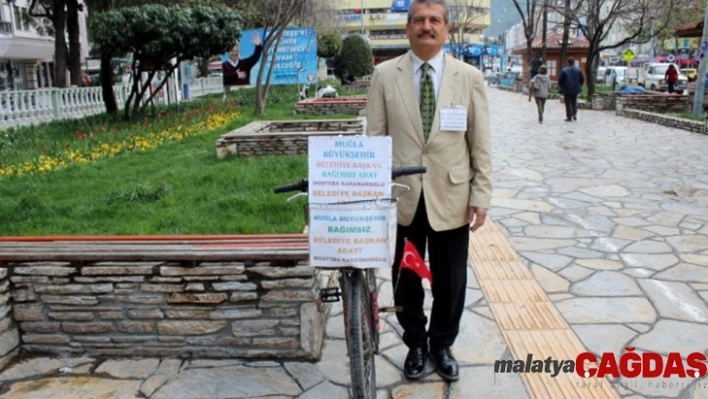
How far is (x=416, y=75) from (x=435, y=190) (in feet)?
1.85

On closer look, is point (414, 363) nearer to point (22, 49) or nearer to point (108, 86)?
point (108, 86)

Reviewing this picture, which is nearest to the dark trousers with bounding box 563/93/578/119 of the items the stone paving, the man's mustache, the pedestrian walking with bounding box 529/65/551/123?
the pedestrian walking with bounding box 529/65/551/123

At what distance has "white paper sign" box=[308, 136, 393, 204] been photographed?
8.25 ft

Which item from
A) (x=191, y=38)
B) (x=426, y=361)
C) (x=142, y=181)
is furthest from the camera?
(x=191, y=38)

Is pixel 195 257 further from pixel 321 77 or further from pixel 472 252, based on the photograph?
pixel 321 77

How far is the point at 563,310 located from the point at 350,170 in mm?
2291

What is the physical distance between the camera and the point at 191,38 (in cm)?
1512

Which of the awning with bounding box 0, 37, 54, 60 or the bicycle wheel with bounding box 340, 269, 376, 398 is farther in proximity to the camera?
the awning with bounding box 0, 37, 54, 60

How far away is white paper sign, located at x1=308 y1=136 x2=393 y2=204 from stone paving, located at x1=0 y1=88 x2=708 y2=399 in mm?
1233

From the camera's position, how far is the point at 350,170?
2.53 metres

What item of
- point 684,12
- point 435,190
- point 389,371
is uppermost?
point 684,12

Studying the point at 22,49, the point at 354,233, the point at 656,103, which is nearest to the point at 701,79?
the point at 656,103

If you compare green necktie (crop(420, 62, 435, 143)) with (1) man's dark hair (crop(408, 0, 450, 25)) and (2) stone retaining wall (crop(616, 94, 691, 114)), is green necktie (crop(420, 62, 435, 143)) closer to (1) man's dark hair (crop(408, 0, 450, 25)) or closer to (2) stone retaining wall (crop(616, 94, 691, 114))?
(1) man's dark hair (crop(408, 0, 450, 25))

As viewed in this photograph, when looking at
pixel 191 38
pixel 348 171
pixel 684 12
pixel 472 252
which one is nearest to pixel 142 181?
pixel 472 252
